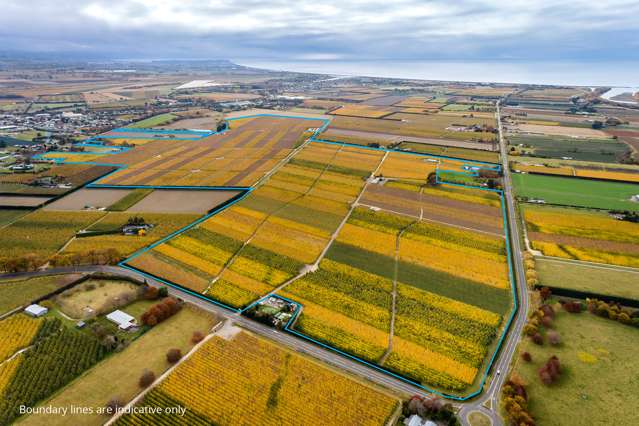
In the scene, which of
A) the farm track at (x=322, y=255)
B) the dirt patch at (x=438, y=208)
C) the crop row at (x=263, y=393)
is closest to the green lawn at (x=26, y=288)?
the crop row at (x=263, y=393)

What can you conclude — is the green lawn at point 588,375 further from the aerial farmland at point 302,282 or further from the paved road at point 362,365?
the paved road at point 362,365

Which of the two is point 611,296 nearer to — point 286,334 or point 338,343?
point 338,343

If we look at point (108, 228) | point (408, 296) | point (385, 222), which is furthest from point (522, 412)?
point (108, 228)

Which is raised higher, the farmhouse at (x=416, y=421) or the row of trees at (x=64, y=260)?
the row of trees at (x=64, y=260)

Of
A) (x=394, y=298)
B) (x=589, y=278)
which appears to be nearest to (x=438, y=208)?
(x=589, y=278)

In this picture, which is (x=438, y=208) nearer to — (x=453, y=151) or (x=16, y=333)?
(x=453, y=151)

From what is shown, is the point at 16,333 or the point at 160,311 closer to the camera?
the point at 16,333
